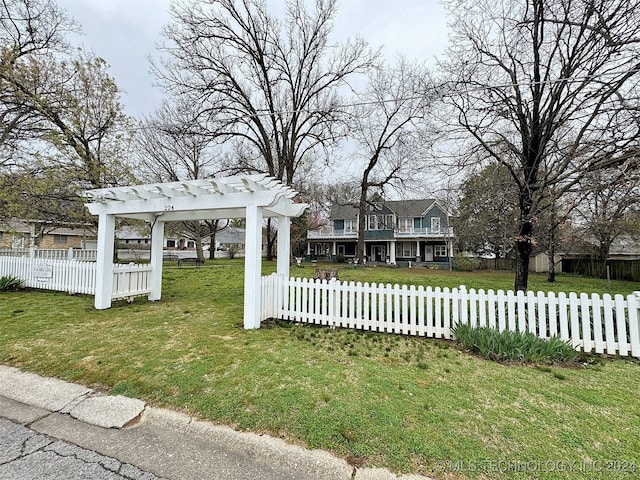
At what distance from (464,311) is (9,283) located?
43.4 ft

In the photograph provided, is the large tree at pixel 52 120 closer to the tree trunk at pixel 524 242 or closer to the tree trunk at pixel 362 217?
the tree trunk at pixel 524 242

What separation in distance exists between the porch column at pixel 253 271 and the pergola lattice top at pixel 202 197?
287mm

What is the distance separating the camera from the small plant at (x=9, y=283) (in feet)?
29.8

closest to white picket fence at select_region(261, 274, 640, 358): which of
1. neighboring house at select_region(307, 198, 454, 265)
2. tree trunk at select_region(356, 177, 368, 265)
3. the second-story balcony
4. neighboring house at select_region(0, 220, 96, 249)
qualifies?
neighboring house at select_region(0, 220, 96, 249)

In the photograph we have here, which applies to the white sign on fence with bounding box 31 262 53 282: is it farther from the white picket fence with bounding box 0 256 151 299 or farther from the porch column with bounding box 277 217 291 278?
the porch column with bounding box 277 217 291 278

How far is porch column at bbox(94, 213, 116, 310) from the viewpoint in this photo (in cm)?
688

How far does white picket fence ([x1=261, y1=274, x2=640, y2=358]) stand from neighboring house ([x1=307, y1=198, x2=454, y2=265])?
22212 millimetres

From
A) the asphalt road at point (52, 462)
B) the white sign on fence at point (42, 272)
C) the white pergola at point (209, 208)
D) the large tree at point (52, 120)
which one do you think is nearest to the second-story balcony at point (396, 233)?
the white pergola at point (209, 208)

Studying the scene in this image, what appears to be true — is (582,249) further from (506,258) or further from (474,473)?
(474,473)

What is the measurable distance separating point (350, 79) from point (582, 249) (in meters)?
20.7

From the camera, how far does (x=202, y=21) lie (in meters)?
12.5

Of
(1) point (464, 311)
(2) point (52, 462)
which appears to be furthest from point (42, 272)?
(1) point (464, 311)

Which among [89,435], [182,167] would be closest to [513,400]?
[89,435]

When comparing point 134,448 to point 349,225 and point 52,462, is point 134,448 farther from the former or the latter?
point 349,225
